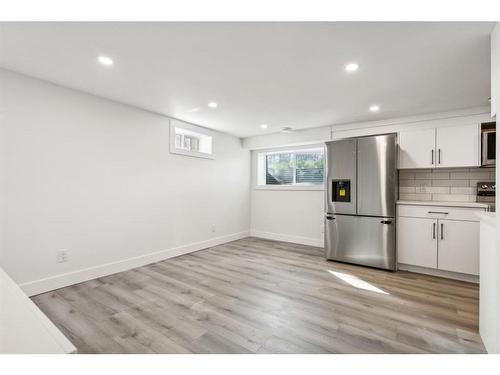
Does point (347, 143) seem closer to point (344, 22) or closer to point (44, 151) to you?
point (344, 22)

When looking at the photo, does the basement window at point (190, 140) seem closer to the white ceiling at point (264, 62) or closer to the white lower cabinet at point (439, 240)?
the white ceiling at point (264, 62)

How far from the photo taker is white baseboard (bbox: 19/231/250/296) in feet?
8.04

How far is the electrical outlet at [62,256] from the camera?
103 inches

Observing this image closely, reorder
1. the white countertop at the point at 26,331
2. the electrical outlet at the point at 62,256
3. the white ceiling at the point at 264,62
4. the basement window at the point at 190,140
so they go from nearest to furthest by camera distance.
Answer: the white countertop at the point at 26,331, the white ceiling at the point at 264,62, the electrical outlet at the point at 62,256, the basement window at the point at 190,140

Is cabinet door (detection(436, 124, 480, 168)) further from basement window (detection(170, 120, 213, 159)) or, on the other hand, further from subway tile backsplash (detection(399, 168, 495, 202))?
basement window (detection(170, 120, 213, 159))

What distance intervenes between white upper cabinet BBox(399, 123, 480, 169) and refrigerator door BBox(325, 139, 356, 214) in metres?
0.74

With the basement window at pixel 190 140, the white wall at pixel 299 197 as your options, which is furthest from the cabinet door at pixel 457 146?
the basement window at pixel 190 140

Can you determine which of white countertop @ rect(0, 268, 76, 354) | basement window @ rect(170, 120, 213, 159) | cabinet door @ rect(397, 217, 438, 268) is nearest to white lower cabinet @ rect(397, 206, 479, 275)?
cabinet door @ rect(397, 217, 438, 268)

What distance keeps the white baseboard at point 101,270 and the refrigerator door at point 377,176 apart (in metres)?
2.82

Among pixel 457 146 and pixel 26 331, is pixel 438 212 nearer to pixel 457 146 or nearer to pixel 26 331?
pixel 457 146

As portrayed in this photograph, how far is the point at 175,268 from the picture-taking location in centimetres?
327

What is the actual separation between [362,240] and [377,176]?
0.97 m
